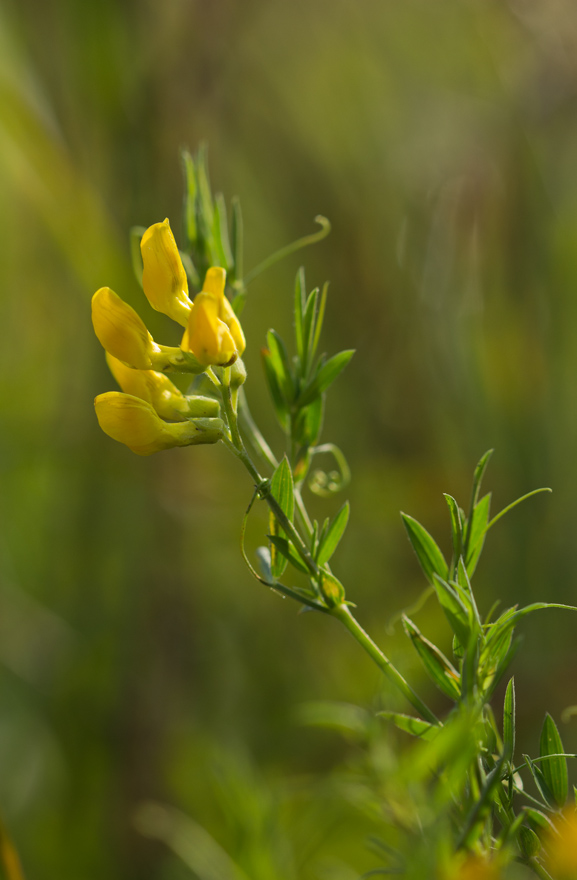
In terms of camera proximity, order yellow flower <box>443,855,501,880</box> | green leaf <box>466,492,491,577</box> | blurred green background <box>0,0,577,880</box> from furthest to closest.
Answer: blurred green background <box>0,0,577,880</box>, green leaf <box>466,492,491,577</box>, yellow flower <box>443,855,501,880</box>

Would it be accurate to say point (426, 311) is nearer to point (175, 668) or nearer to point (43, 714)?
point (175, 668)

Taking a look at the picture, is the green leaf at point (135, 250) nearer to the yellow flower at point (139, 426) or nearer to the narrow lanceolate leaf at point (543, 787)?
the yellow flower at point (139, 426)

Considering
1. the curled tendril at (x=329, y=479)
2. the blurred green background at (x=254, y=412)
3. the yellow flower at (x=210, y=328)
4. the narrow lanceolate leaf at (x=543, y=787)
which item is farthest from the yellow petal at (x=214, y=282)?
the blurred green background at (x=254, y=412)

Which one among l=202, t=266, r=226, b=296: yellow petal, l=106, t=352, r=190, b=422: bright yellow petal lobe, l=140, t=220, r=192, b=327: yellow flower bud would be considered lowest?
l=106, t=352, r=190, b=422: bright yellow petal lobe

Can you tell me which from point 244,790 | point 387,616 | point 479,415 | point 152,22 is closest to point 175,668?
point 387,616

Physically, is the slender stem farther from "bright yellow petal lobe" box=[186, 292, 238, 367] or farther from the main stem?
"bright yellow petal lobe" box=[186, 292, 238, 367]

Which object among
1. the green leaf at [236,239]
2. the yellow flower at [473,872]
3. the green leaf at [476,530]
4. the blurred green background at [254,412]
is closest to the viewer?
the yellow flower at [473,872]

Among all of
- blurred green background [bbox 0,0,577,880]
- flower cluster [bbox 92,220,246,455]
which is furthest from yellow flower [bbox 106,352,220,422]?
blurred green background [bbox 0,0,577,880]
